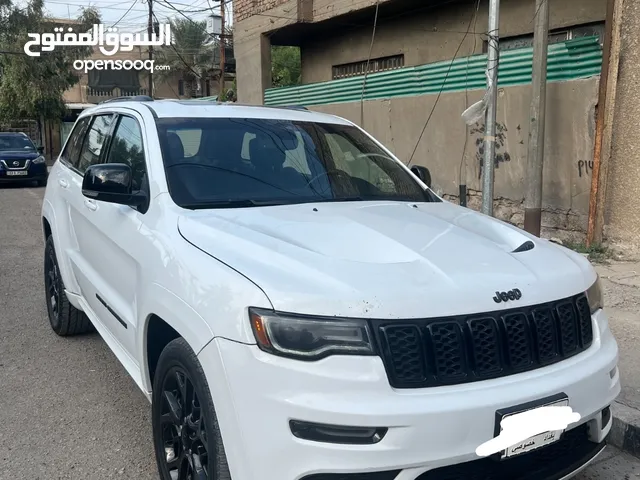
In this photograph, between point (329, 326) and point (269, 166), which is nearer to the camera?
point (329, 326)

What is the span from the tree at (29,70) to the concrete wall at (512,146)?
23931mm

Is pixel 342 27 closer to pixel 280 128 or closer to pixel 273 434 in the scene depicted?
pixel 280 128

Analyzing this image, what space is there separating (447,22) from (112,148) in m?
8.13

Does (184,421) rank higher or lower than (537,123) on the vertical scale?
lower

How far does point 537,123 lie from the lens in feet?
23.6

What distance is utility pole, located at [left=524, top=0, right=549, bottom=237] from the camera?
7.04 meters

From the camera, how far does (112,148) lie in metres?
4.12

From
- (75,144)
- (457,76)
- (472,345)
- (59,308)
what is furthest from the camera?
(457,76)

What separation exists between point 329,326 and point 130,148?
2.19 metres

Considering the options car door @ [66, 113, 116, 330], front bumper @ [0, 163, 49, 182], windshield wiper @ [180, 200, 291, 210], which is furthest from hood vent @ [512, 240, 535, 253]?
front bumper @ [0, 163, 49, 182]

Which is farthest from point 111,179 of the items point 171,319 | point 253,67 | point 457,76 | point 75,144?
point 253,67

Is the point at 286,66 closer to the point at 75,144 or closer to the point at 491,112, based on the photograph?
the point at 491,112

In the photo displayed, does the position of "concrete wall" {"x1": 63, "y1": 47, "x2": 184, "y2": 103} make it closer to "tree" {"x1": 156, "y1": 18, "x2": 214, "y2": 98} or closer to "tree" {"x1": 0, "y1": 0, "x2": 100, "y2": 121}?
"tree" {"x1": 156, "y1": 18, "x2": 214, "y2": 98}
